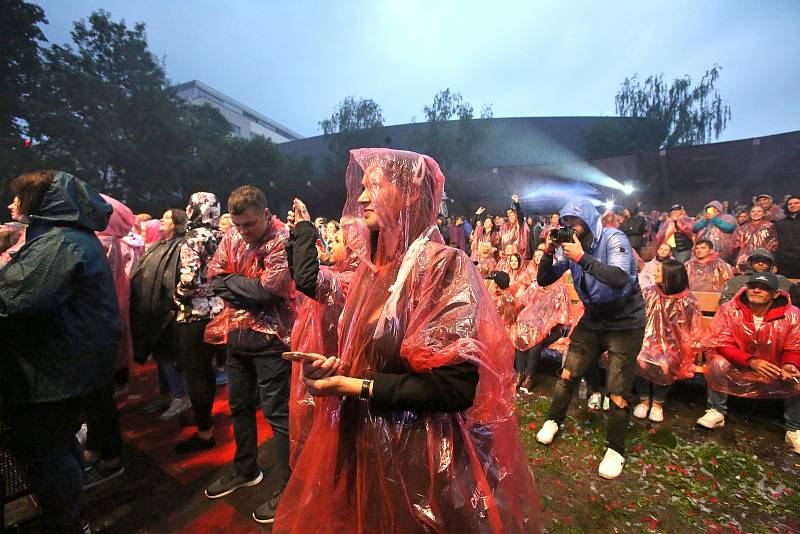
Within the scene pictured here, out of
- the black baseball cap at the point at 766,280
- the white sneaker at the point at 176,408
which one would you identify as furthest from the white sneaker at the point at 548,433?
the white sneaker at the point at 176,408

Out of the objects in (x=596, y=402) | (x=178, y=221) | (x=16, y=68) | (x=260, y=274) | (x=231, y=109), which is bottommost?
(x=596, y=402)

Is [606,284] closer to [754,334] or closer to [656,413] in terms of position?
[754,334]

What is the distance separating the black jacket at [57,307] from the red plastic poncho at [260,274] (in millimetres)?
602

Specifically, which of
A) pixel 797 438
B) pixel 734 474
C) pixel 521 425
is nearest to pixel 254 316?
pixel 521 425

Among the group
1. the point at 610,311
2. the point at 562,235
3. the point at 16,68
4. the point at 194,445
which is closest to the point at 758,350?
the point at 610,311

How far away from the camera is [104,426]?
2.81 m

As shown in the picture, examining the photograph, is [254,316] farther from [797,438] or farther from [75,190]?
[797,438]

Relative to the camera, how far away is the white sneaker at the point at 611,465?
2787 millimetres

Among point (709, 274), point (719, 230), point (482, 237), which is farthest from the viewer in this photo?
point (482, 237)

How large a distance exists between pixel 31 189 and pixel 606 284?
3495 millimetres

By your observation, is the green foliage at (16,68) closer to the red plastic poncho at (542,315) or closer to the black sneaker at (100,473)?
the black sneaker at (100,473)

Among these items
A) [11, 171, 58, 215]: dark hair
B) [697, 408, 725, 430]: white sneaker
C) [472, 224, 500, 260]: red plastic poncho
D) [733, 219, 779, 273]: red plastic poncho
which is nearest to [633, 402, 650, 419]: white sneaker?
[697, 408, 725, 430]: white sneaker

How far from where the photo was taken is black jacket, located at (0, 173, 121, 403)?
5.77 feet

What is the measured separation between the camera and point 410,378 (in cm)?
116
